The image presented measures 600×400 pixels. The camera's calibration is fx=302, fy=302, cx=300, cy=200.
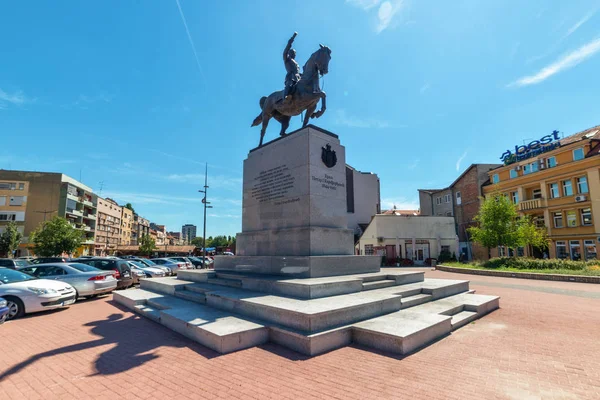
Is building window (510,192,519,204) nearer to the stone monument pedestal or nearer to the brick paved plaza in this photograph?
the stone monument pedestal

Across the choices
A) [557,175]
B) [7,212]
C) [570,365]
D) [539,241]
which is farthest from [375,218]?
[7,212]

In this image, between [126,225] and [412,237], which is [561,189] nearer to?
[412,237]

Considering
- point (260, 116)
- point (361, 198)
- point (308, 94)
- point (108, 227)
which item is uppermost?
point (361, 198)

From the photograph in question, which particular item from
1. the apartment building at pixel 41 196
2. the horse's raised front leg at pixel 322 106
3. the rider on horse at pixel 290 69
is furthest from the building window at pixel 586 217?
the apartment building at pixel 41 196

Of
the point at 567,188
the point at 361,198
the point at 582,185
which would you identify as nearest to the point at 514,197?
the point at 567,188

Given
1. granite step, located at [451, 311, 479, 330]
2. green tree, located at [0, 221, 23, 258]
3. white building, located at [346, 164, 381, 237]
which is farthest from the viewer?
white building, located at [346, 164, 381, 237]

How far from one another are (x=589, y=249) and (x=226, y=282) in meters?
35.0

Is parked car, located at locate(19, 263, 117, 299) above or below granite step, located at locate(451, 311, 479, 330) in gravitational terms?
above

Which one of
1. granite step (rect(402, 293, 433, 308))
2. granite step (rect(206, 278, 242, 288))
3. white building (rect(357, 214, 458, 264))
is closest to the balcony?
white building (rect(357, 214, 458, 264))

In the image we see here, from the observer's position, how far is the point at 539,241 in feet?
89.8

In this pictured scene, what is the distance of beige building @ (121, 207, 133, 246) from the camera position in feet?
279

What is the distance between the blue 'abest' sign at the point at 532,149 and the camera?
111 feet

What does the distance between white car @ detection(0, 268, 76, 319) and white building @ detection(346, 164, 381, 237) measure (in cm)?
3865

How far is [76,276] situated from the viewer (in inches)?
430
